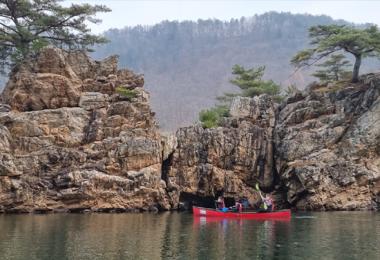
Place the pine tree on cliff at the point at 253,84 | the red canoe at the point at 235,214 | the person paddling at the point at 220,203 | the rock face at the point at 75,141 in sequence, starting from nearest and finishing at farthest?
the red canoe at the point at 235,214, the rock face at the point at 75,141, the person paddling at the point at 220,203, the pine tree on cliff at the point at 253,84

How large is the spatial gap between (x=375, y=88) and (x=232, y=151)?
1814cm


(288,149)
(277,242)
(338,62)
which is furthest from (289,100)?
(277,242)

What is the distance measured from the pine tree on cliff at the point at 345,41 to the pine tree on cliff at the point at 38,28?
26542mm

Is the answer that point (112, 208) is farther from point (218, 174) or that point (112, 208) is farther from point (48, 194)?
point (218, 174)

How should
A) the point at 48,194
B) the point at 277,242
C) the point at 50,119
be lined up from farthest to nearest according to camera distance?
the point at 50,119
the point at 48,194
the point at 277,242

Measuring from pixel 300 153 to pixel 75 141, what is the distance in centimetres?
2556

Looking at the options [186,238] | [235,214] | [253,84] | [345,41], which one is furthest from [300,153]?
[186,238]

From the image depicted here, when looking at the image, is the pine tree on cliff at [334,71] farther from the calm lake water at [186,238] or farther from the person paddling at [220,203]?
the calm lake water at [186,238]

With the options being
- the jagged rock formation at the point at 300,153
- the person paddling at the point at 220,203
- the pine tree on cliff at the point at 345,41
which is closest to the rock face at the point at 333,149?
the jagged rock formation at the point at 300,153

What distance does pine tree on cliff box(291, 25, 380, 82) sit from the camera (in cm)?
5913

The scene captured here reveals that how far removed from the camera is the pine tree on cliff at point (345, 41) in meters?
59.1

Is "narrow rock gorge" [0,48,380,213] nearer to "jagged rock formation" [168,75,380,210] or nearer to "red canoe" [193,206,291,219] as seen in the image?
"jagged rock formation" [168,75,380,210]

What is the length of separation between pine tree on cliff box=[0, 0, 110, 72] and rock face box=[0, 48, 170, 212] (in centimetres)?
340

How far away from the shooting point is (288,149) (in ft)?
195
